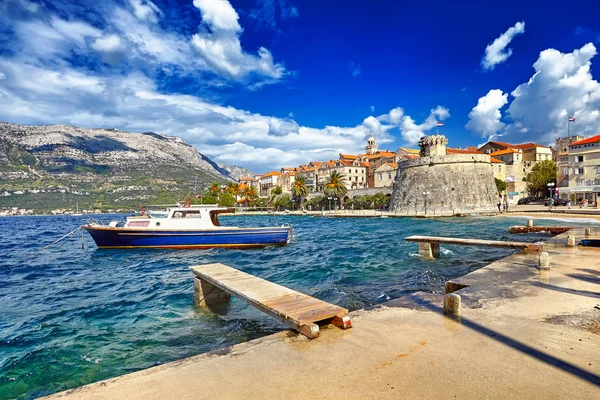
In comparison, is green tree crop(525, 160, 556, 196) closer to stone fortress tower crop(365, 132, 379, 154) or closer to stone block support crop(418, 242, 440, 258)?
stone fortress tower crop(365, 132, 379, 154)

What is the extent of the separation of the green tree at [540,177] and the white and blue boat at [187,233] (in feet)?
197

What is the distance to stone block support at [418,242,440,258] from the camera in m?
15.5

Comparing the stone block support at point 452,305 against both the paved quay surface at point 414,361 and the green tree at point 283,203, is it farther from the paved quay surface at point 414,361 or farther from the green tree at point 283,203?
the green tree at point 283,203

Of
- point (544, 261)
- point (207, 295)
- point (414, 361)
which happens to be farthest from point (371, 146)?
point (414, 361)

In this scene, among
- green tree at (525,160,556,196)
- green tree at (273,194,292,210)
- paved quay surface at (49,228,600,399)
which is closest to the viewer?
paved quay surface at (49,228,600,399)

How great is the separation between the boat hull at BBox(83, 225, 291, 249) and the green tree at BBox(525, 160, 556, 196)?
60159 mm

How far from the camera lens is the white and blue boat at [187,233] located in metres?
21.5

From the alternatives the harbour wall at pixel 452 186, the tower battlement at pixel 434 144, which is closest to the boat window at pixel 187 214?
the harbour wall at pixel 452 186

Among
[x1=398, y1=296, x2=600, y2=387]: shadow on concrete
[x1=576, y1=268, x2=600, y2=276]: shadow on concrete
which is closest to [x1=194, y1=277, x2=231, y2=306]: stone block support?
[x1=398, y1=296, x2=600, y2=387]: shadow on concrete

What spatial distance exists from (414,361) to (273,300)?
291cm

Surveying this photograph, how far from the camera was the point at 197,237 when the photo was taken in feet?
70.5

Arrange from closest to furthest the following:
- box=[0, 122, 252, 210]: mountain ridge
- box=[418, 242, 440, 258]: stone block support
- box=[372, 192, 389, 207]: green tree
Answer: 1. box=[418, 242, 440, 258]: stone block support
2. box=[372, 192, 389, 207]: green tree
3. box=[0, 122, 252, 210]: mountain ridge

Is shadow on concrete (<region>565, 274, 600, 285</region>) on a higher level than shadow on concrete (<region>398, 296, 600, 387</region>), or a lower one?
higher

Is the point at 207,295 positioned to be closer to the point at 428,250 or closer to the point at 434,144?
the point at 428,250
